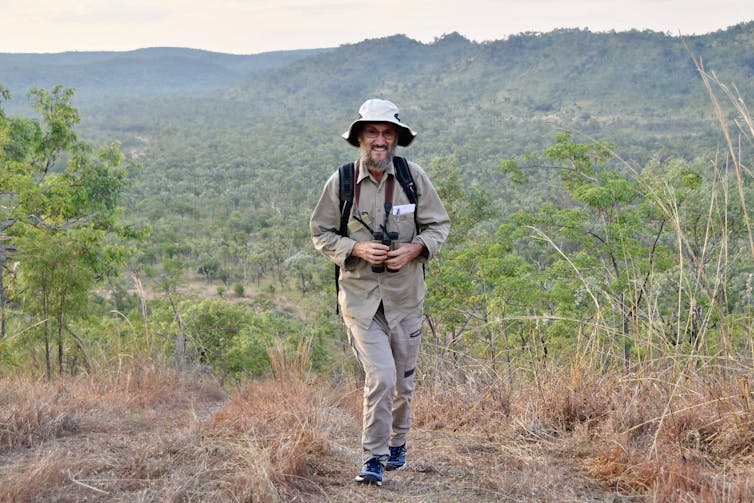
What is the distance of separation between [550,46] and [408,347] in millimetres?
192748

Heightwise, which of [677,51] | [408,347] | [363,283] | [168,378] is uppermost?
[677,51]

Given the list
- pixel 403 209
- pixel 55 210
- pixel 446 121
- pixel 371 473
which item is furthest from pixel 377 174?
pixel 446 121

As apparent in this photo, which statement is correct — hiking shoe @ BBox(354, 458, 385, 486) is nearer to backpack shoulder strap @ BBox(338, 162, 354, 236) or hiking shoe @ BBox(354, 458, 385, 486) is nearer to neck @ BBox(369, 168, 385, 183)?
backpack shoulder strap @ BBox(338, 162, 354, 236)

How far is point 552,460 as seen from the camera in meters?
2.77

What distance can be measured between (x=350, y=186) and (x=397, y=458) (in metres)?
1.11

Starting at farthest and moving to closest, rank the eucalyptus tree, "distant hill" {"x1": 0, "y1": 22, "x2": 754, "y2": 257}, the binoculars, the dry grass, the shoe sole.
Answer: "distant hill" {"x1": 0, "y1": 22, "x2": 754, "y2": 257} < the eucalyptus tree < the binoculars < the shoe sole < the dry grass

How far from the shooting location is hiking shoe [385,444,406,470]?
2846mm

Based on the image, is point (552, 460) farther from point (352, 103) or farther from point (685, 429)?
point (352, 103)

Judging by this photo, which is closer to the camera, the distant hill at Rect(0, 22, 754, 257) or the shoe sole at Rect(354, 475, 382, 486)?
the shoe sole at Rect(354, 475, 382, 486)

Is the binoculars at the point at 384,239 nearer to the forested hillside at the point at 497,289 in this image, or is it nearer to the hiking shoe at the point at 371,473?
the forested hillside at the point at 497,289

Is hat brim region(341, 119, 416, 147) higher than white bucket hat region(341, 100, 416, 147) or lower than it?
lower

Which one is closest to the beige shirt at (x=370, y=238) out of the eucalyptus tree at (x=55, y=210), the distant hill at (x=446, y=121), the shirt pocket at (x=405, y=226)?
the shirt pocket at (x=405, y=226)

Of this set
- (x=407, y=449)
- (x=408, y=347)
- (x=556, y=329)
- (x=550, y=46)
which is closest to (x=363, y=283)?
(x=408, y=347)

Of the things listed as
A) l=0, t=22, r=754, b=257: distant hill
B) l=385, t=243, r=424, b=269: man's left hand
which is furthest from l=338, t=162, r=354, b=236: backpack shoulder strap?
l=0, t=22, r=754, b=257: distant hill
